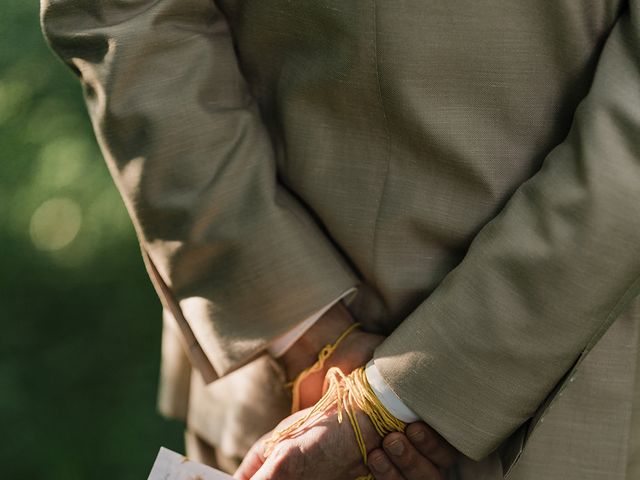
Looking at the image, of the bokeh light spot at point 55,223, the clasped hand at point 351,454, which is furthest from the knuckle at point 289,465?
the bokeh light spot at point 55,223

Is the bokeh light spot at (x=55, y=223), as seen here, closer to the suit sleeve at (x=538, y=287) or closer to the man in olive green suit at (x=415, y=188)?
the man in olive green suit at (x=415, y=188)

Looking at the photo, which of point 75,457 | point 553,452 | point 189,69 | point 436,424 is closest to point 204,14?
point 189,69

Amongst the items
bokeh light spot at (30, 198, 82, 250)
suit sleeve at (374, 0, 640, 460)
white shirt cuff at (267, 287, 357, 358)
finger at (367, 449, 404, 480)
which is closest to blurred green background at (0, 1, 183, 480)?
bokeh light spot at (30, 198, 82, 250)

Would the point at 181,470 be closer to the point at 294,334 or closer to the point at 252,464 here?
the point at 252,464

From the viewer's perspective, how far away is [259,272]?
4.17ft

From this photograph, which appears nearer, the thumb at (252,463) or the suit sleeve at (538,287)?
the suit sleeve at (538,287)

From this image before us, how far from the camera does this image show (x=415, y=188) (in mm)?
1217

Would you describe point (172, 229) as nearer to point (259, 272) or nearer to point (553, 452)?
point (259, 272)

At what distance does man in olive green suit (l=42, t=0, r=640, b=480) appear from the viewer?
111cm

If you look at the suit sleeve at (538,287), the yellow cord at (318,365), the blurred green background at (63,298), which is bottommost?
the blurred green background at (63,298)

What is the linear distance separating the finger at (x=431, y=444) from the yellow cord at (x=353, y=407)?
17 millimetres

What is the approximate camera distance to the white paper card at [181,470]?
121 centimetres

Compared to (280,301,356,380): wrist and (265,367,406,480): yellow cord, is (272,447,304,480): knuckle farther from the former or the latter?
(280,301,356,380): wrist

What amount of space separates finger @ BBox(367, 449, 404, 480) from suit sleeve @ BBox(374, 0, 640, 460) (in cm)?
9
